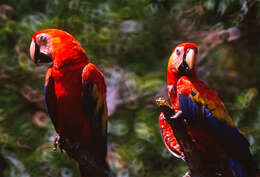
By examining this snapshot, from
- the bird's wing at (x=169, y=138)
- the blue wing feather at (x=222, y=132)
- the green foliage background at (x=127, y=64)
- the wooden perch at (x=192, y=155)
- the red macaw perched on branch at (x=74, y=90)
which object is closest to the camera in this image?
the wooden perch at (x=192, y=155)

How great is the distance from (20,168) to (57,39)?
160 centimetres

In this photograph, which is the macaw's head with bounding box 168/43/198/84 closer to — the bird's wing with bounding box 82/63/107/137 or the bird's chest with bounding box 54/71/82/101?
the bird's wing with bounding box 82/63/107/137

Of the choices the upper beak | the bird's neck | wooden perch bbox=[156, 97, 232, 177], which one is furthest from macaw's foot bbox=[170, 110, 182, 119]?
the upper beak

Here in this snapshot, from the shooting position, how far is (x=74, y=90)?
177 centimetres

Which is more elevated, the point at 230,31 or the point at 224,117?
the point at 230,31

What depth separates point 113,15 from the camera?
3.43 metres

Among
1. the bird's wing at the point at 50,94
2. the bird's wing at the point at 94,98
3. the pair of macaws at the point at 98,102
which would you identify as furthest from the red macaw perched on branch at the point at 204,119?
the bird's wing at the point at 50,94

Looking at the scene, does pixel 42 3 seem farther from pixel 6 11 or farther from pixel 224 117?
pixel 224 117

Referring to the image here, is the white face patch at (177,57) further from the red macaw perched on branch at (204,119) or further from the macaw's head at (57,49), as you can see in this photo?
the macaw's head at (57,49)

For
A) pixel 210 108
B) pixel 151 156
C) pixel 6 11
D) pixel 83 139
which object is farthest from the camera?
pixel 6 11

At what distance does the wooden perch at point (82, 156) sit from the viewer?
5.89ft

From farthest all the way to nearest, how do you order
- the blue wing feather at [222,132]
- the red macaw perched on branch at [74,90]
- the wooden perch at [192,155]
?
the red macaw perched on branch at [74,90]
the blue wing feather at [222,132]
the wooden perch at [192,155]

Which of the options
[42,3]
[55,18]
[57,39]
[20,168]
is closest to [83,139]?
[57,39]

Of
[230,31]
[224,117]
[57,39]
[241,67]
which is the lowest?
[241,67]
